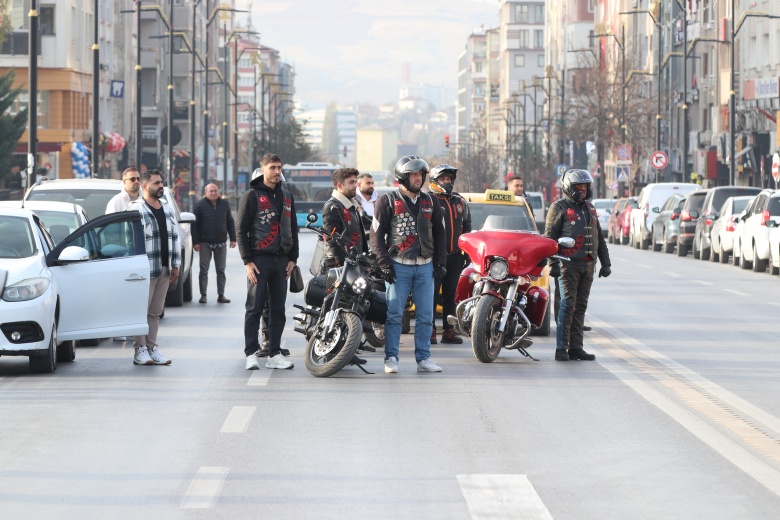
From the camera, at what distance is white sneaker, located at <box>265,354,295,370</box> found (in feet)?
48.6

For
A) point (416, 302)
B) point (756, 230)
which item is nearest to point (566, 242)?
point (416, 302)

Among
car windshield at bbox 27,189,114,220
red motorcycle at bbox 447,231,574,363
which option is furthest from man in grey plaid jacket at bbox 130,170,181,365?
car windshield at bbox 27,189,114,220

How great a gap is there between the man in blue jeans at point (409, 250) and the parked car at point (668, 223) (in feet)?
100

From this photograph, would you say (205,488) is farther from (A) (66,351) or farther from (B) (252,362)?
(A) (66,351)

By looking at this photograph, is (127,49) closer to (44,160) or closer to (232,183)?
(44,160)

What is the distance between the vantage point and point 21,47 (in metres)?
69.1

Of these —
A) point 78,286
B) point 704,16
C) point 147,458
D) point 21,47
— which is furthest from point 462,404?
point 704,16

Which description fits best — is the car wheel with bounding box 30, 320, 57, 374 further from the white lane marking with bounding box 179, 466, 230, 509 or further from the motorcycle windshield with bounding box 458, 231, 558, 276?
the white lane marking with bounding box 179, 466, 230, 509

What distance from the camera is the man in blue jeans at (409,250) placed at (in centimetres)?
1444

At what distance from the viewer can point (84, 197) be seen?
22.8m

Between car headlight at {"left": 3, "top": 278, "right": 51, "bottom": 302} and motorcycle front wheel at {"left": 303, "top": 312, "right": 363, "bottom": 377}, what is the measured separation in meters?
2.22

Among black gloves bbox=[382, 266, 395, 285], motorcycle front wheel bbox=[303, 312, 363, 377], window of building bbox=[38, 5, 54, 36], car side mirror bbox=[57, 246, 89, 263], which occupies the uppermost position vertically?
window of building bbox=[38, 5, 54, 36]

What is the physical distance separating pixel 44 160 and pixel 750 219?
40936 mm

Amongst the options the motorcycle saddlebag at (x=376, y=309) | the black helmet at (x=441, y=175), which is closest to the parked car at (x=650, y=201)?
the black helmet at (x=441, y=175)
